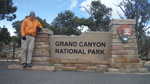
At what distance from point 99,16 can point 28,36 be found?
39.8 meters

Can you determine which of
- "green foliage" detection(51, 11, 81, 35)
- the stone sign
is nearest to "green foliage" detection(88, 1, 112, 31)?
"green foliage" detection(51, 11, 81, 35)

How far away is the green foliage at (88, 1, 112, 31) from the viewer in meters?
50.3

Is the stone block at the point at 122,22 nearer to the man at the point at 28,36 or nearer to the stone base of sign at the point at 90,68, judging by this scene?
the stone base of sign at the point at 90,68

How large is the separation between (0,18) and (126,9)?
16303 mm

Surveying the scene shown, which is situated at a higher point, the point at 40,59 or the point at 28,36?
the point at 28,36

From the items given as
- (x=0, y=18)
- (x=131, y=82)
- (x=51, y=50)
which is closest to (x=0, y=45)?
(x=0, y=18)

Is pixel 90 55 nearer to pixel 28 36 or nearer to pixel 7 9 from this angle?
pixel 28 36

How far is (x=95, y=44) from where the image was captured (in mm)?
13359

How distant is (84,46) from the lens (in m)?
13.4

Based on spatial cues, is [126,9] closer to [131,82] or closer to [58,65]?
[58,65]

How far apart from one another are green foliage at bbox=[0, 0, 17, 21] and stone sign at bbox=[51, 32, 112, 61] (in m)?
Answer: 25.2

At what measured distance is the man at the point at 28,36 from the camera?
1248cm

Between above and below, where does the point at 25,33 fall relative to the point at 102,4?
below

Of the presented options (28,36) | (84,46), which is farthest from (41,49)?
(84,46)
